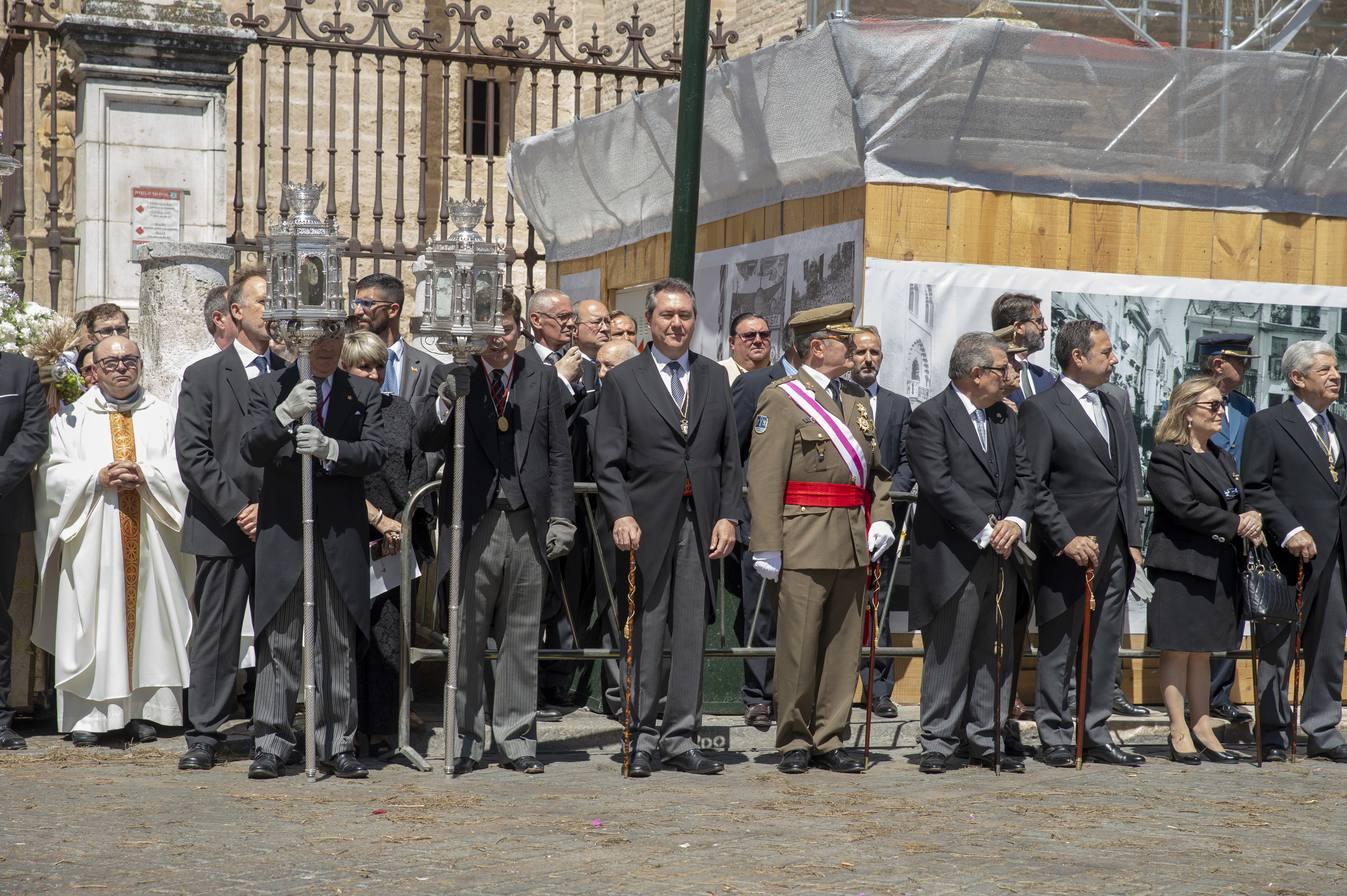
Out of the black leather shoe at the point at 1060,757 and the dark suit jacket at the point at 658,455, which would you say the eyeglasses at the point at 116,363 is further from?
the black leather shoe at the point at 1060,757

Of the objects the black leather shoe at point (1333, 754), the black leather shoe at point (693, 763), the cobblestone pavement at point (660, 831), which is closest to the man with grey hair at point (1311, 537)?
the black leather shoe at point (1333, 754)

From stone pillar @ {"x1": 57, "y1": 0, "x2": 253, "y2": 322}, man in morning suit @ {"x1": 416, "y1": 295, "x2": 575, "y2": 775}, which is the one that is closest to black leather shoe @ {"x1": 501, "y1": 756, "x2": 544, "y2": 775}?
man in morning suit @ {"x1": 416, "y1": 295, "x2": 575, "y2": 775}

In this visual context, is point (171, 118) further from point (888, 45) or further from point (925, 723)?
point (925, 723)

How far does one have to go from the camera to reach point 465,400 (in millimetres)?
7895

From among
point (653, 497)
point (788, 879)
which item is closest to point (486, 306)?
point (653, 497)

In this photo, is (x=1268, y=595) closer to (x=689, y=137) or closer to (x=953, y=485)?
(x=953, y=485)

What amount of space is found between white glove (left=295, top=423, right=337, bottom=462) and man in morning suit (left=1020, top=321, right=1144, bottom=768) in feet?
10.4

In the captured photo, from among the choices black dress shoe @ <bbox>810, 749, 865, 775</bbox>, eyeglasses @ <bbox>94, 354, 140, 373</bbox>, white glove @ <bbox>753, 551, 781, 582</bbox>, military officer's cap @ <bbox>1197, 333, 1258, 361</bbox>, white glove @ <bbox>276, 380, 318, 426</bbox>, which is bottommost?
black dress shoe @ <bbox>810, 749, 865, 775</bbox>

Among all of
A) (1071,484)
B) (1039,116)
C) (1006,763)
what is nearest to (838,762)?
(1006,763)

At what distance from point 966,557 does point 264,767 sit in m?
3.14

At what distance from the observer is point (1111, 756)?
8.61m

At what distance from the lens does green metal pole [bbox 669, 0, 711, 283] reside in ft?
30.2

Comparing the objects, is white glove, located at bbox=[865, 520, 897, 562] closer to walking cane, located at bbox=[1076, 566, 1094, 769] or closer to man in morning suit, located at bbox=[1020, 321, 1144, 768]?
man in morning suit, located at bbox=[1020, 321, 1144, 768]

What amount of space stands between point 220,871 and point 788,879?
1.78 meters
